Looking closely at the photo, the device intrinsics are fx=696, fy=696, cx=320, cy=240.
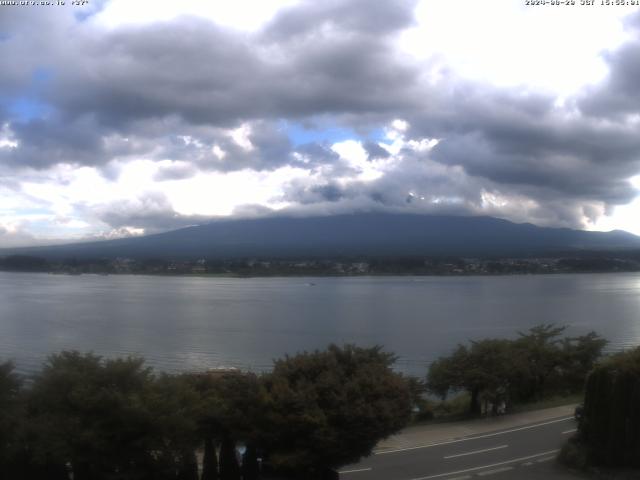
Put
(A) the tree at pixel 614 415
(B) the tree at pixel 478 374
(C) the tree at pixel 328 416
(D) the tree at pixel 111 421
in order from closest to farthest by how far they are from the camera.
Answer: (D) the tree at pixel 111 421
(C) the tree at pixel 328 416
(A) the tree at pixel 614 415
(B) the tree at pixel 478 374

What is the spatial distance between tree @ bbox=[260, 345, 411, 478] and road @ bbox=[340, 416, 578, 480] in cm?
191

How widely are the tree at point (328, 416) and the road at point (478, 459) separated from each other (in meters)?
1.91

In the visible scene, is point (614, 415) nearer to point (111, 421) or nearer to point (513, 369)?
point (513, 369)

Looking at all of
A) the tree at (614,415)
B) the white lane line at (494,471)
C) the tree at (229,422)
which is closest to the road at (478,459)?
the white lane line at (494,471)

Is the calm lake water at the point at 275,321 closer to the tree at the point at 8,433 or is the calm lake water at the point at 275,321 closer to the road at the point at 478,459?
the road at the point at 478,459

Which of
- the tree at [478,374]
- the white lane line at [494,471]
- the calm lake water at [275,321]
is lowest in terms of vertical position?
the calm lake water at [275,321]

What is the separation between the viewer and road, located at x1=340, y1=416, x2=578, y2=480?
37.4 ft

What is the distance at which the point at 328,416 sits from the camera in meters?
9.66

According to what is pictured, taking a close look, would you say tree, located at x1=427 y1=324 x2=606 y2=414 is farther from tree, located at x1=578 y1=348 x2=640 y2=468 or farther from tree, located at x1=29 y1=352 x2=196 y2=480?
tree, located at x1=29 y1=352 x2=196 y2=480

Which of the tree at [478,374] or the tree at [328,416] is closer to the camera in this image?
the tree at [328,416]

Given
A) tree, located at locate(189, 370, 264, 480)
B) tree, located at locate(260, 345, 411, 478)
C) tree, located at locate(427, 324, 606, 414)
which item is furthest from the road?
tree, located at locate(427, 324, 606, 414)

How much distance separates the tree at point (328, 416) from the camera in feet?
31.3

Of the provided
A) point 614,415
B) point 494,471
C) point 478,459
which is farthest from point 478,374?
point 614,415

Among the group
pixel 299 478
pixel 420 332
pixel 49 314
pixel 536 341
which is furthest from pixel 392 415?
pixel 49 314
